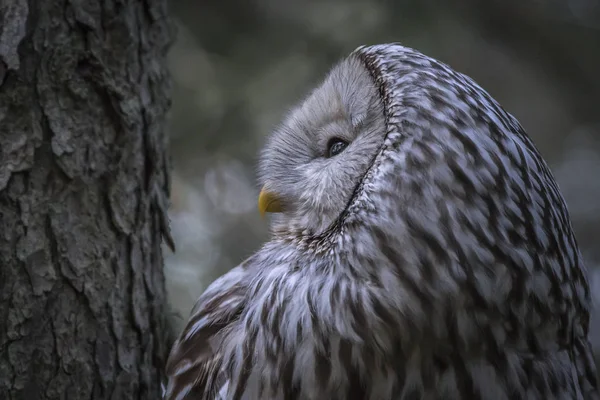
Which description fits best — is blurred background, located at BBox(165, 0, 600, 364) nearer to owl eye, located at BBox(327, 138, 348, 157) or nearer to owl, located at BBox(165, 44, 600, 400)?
owl eye, located at BBox(327, 138, 348, 157)

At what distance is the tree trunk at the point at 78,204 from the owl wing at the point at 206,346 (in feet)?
0.40

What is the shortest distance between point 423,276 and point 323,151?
2.22 ft

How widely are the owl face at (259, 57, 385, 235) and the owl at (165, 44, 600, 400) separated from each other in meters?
0.01

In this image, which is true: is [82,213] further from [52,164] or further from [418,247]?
[418,247]

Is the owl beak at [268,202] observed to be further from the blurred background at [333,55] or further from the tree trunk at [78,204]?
the blurred background at [333,55]

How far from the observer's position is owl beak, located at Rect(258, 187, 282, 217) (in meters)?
2.27

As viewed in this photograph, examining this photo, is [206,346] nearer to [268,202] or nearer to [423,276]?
[268,202]

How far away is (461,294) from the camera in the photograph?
1621mm

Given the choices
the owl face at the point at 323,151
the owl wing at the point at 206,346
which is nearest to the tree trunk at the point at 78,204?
the owl wing at the point at 206,346

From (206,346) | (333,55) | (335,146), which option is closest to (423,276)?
(335,146)

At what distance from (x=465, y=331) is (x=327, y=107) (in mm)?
905

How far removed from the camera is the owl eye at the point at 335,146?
205 centimetres

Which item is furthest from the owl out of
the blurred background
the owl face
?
the blurred background

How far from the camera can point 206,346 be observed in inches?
79.4
